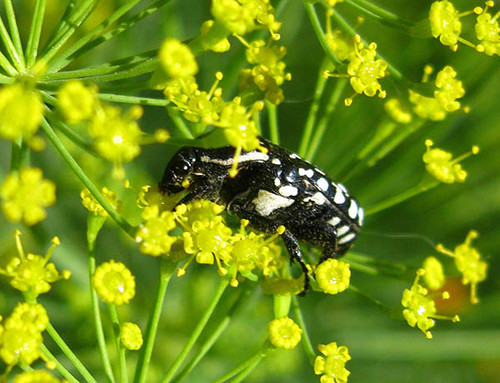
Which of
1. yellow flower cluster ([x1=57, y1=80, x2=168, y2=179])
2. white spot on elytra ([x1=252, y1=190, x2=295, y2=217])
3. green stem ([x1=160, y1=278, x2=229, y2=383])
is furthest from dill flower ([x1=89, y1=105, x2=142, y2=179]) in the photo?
white spot on elytra ([x1=252, y1=190, x2=295, y2=217])

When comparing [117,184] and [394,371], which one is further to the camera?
[394,371]

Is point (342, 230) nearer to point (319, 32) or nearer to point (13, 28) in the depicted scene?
point (319, 32)

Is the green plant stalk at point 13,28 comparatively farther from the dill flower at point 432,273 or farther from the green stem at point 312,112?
the dill flower at point 432,273

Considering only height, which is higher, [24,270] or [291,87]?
[291,87]

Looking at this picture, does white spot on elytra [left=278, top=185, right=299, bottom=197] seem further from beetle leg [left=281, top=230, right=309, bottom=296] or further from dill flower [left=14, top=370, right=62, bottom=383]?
dill flower [left=14, top=370, right=62, bottom=383]

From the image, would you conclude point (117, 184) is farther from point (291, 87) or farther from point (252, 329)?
point (291, 87)

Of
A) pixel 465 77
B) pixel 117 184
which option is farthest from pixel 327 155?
pixel 117 184

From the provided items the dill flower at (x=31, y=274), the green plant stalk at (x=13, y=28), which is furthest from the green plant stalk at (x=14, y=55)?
the dill flower at (x=31, y=274)
